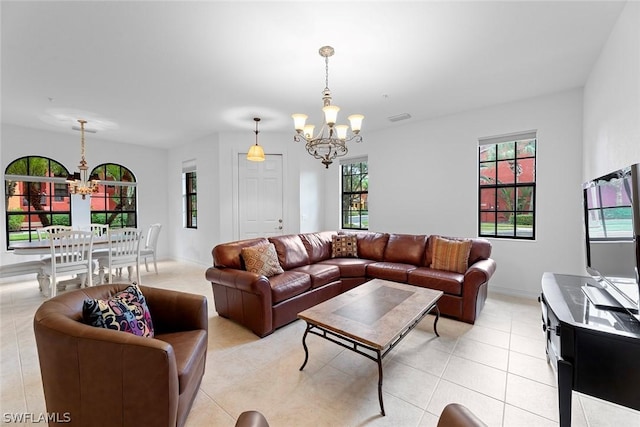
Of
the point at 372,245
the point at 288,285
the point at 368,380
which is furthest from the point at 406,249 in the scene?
Answer: the point at 368,380

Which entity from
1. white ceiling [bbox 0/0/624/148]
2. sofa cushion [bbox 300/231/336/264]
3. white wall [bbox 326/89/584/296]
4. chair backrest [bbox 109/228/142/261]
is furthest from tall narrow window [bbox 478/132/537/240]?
chair backrest [bbox 109/228/142/261]

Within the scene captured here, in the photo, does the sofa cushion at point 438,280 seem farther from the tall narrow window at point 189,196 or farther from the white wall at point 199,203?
the tall narrow window at point 189,196

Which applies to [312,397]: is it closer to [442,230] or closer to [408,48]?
[408,48]

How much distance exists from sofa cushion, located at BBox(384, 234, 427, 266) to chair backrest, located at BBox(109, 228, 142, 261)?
402 cm

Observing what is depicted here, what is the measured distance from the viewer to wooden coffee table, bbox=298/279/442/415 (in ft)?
5.65

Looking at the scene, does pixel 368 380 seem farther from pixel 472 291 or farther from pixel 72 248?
pixel 72 248

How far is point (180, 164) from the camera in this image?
626cm

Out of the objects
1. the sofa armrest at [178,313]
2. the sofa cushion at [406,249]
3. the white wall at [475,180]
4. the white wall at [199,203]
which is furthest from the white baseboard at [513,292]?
the white wall at [199,203]

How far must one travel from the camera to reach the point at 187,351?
1562mm

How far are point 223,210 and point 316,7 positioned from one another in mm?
3911

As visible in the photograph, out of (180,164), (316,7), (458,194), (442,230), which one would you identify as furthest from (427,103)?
(180,164)

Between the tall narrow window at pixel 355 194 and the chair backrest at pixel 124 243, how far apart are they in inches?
150

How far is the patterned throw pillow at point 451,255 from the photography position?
10.8ft

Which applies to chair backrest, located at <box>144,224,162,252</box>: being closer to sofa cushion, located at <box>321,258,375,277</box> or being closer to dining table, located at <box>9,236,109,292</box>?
dining table, located at <box>9,236,109,292</box>
